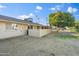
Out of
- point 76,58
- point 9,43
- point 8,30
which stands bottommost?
point 76,58

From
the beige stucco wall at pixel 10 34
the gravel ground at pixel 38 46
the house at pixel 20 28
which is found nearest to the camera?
the gravel ground at pixel 38 46

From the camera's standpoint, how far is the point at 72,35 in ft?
16.4

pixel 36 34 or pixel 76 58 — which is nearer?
pixel 76 58

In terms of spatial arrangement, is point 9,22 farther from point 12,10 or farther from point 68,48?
point 68,48

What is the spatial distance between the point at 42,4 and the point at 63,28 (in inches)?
31.2

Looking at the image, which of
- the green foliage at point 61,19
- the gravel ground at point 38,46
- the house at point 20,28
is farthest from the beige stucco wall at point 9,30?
the green foliage at point 61,19

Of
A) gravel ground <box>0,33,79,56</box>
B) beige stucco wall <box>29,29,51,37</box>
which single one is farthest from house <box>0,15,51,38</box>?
gravel ground <box>0,33,79,56</box>

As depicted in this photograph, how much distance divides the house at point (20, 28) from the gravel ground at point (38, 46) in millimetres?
138

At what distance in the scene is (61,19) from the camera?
→ 4.95m

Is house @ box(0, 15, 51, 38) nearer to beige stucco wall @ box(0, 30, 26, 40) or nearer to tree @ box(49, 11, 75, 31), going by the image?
beige stucco wall @ box(0, 30, 26, 40)

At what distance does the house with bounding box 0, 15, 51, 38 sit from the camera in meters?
4.95

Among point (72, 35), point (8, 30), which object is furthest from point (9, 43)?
point (72, 35)

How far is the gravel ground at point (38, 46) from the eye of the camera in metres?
4.71

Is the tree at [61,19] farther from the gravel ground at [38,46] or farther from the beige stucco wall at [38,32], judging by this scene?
the gravel ground at [38,46]
